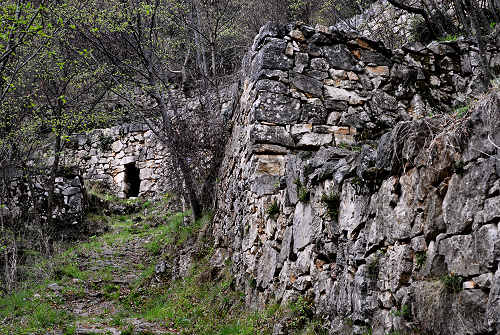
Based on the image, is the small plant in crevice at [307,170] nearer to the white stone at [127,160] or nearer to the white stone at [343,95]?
the white stone at [343,95]

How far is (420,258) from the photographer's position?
8.55 feet

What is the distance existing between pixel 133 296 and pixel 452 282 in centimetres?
674

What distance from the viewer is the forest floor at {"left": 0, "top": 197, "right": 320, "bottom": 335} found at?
18.4ft

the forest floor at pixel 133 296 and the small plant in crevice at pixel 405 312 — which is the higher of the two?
the small plant in crevice at pixel 405 312

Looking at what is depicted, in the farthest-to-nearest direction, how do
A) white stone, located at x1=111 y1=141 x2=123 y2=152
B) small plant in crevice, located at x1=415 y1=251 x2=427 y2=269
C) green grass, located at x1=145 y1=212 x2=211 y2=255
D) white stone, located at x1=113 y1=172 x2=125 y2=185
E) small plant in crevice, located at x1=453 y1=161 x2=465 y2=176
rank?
white stone, located at x1=111 y1=141 x2=123 y2=152 < white stone, located at x1=113 y1=172 x2=125 y2=185 < green grass, located at x1=145 y1=212 x2=211 y2=255 < small plant in crevice, located at x1=415 y1=251 x2=427 y2=269 < small plant in crevice, located at x1=453 y1=161 x2=465 y2=176

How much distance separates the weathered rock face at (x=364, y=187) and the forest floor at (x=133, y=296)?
34 cm

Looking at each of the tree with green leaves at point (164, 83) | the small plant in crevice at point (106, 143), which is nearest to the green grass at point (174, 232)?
the tree with green leaves at point (164, 83)

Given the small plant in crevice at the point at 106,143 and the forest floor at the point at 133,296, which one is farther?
the small plant in crevice at the point at 106,143

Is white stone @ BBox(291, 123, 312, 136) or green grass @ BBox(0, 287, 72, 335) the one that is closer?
green grass @ BBox(0, 287, 72, 335)

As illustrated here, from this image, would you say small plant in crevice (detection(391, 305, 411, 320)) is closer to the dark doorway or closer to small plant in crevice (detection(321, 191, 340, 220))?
small plant in crevice (detection(321, 191, 340, 220))

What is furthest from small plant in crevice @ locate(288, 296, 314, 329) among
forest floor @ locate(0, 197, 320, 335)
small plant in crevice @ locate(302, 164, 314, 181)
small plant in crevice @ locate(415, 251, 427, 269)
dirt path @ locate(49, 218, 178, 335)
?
dirt path @ locate(49, 218, 178, 335)

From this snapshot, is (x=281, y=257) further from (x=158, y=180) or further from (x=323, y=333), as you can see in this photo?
(x=158, y=180)

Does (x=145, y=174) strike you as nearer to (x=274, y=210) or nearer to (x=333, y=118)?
(x=333, y=118)

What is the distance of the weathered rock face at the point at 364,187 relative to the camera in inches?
90.7
